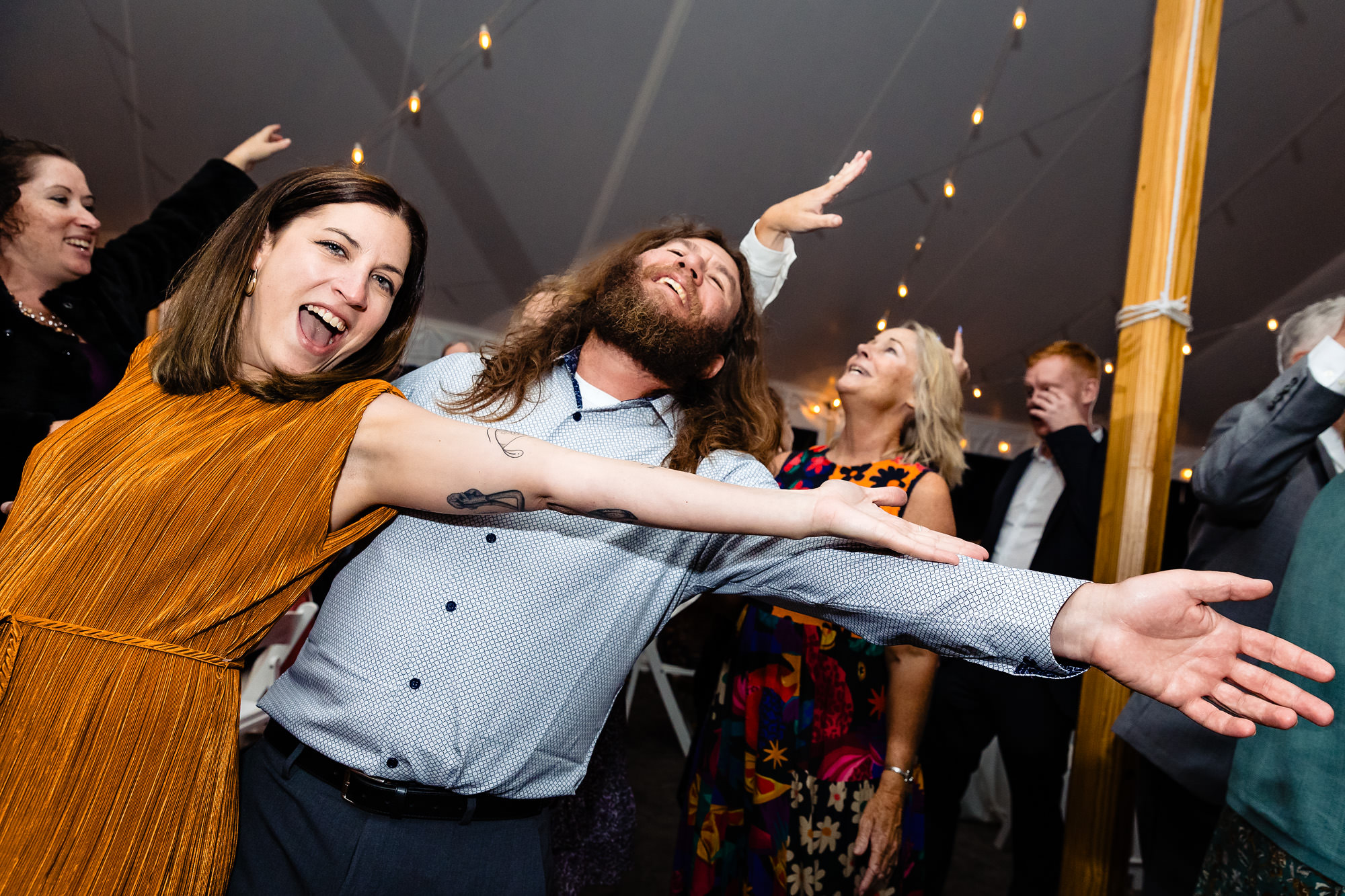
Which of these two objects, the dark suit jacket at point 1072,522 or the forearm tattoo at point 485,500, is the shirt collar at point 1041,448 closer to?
the dark suit jacket at point 1072,522

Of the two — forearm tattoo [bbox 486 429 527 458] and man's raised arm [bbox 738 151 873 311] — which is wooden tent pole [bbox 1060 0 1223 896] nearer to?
man's raised arm [bbox 738 151 873 311]

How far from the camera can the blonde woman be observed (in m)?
1.66

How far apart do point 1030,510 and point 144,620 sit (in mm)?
2704

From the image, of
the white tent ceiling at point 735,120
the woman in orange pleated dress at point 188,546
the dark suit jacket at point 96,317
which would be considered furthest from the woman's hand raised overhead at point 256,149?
the white tent ceiling at point 735,120

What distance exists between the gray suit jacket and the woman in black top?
7.21ft

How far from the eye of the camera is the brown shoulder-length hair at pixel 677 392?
1.29m

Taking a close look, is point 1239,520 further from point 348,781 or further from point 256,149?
point 256,149

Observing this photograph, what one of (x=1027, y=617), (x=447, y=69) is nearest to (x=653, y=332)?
(x=1027, y=617)

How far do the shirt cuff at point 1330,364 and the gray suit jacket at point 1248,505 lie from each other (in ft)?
0.04

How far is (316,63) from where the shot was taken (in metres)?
4.07

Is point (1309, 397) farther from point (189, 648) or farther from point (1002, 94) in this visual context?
point (1002, 94)

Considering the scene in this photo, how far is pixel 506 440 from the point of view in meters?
0.88

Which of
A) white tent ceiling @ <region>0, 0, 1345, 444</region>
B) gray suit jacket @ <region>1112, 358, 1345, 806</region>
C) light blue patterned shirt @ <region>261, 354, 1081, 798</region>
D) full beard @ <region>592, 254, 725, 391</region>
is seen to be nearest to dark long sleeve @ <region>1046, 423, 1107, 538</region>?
gray suit jacket @ <region>1112, 358, 1345, 806</region>

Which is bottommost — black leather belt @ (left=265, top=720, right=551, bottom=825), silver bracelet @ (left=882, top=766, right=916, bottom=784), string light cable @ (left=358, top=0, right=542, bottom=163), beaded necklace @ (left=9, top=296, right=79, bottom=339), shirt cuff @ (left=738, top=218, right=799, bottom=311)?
black leather belt @ (left=265, top=720, right=551, bottom=825)
